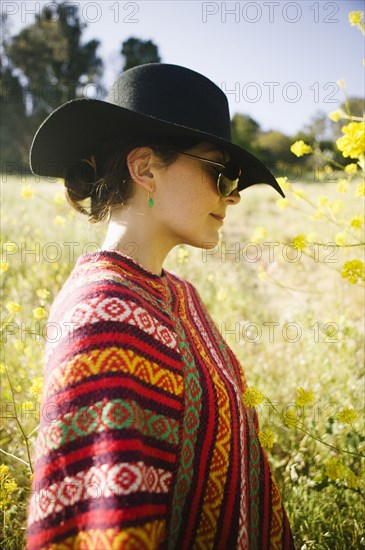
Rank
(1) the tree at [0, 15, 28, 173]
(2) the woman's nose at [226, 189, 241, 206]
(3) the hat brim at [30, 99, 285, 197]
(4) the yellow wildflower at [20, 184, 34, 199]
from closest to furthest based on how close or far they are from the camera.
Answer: (3) the hat brim at [30, 99, 285, 197] < (2) the woman's nose at [226, 189, 241, 206] < (4) the yellow wildflower at [20, 184, 34, 199] < (1) the tree at [0, 15, 28, 173]

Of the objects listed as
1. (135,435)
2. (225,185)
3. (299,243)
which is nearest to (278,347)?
(299,243)

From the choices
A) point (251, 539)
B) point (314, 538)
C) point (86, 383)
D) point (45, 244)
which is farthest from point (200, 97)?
point (45, 244)

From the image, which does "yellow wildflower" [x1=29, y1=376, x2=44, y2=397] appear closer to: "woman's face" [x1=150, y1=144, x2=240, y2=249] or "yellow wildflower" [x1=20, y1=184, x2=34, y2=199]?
"woman's face" [x1=150, y1=144, x2=240, y2=249]

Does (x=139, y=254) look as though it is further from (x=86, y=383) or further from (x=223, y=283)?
(x=223, y=283)

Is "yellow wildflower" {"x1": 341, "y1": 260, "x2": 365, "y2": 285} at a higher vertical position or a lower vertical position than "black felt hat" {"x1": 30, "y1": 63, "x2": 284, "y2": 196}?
lower

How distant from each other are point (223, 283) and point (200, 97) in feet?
9.68

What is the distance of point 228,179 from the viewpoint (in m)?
1.44

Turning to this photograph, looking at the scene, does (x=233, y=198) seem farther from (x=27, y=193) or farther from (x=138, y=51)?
(x=138, y=51)

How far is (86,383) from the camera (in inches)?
33.1

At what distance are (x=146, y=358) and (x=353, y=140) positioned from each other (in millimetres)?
975

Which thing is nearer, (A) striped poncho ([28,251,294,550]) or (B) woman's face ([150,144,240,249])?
(A) striped poncho ([28,251,294,550])

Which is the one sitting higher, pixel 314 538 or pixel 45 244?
pixel 45 244

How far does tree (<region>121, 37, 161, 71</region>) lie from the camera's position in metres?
24.2

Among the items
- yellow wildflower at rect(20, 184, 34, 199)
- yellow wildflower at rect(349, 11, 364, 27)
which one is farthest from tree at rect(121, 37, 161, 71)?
yellow wildflower at rect(349, 11, 364, 27)
